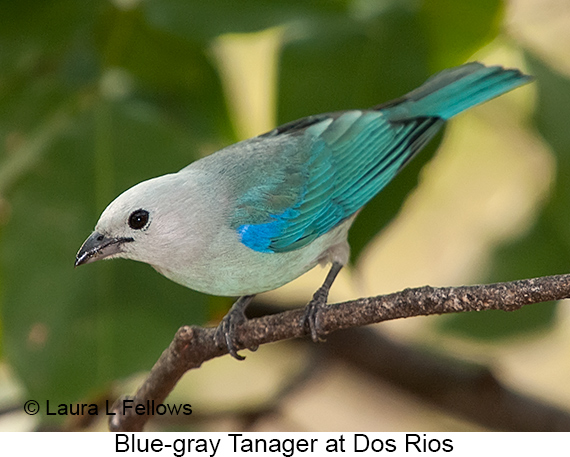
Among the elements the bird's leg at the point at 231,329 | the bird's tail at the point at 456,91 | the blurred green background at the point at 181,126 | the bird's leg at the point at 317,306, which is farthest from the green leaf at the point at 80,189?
the bird's tail at the point at 456,91

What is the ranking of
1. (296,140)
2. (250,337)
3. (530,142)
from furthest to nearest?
(530,142) → (296,140) → (250,337)

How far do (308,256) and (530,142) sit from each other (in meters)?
0.65

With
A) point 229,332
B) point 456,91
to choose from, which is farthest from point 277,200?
point 456,91

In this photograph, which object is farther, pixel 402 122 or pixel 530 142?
pixel 530 142

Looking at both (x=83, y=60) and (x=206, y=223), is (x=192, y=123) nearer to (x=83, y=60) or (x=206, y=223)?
(x=83, y=60)

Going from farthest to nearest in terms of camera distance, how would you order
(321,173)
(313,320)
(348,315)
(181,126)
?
(181,126), (321,173), (313,320), (348,315)

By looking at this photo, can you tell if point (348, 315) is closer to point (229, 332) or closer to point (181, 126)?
point (229, 332)

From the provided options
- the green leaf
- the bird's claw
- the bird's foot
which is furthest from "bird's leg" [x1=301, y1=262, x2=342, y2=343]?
the green leaf

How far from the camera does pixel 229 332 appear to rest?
94cm

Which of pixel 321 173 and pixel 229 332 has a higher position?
pixel 321 173

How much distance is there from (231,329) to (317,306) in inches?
5.0
